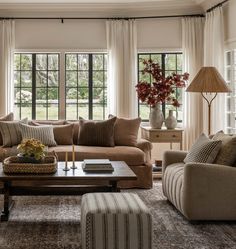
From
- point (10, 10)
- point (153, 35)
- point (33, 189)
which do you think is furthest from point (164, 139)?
point (10, 10)

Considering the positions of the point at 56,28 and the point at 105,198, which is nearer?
the point at 105,198

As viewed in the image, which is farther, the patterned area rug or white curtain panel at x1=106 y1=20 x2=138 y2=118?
white curtain panel at x1=106 y1=20 x2=138 y2=118

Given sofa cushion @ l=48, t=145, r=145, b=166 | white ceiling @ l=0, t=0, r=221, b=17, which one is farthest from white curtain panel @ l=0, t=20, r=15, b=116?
sofa cushion @ l=48, t=145, r=145, b=166

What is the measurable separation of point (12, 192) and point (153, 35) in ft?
13.7

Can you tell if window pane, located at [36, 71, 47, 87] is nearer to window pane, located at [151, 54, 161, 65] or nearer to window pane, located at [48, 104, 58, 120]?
window pane, located at [48, 104, 58, 120]

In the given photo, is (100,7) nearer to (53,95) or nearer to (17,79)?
(53,95)

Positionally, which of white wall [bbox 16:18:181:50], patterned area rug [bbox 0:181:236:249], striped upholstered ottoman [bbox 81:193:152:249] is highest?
white wall [bbox 16:18:181:50]

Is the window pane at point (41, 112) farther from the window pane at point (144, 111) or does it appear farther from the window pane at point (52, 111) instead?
the window pane at point (144, 111)

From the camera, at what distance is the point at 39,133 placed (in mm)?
5902

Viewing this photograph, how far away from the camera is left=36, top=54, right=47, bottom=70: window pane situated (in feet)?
24.5

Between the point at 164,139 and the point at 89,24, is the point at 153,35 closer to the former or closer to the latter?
the point at 89,24

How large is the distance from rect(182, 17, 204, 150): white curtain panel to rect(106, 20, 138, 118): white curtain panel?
86 centimetres

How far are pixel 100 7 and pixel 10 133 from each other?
8.97 ft

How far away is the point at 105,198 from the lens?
128 inches
